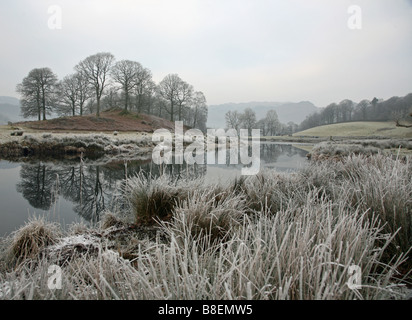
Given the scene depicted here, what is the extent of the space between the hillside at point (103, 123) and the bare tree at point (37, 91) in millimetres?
4993

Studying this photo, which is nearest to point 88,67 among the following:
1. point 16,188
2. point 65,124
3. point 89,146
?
point 65,124

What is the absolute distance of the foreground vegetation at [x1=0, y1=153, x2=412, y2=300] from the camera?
1075 millimetres

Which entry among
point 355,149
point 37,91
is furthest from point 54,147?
point 37,91

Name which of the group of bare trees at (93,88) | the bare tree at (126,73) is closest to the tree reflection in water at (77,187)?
the group of bare trees at (93,88)

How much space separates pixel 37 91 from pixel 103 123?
10899 millimetres

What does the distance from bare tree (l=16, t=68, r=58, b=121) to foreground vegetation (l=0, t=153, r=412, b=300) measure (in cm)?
3410

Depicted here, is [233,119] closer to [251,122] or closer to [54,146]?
[251,122]

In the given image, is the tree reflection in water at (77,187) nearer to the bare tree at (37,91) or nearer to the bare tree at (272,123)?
the bare tree at (37,91)

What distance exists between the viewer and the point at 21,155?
1085 centimetres

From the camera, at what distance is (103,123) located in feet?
93.9

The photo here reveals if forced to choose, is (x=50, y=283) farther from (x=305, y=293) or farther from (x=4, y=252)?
(x=4, y=252)

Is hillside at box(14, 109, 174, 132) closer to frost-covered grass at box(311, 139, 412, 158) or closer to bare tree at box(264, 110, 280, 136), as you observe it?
frost-covered grass at box(311, 139, 412, 158)

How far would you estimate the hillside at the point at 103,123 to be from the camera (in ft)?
77.8
